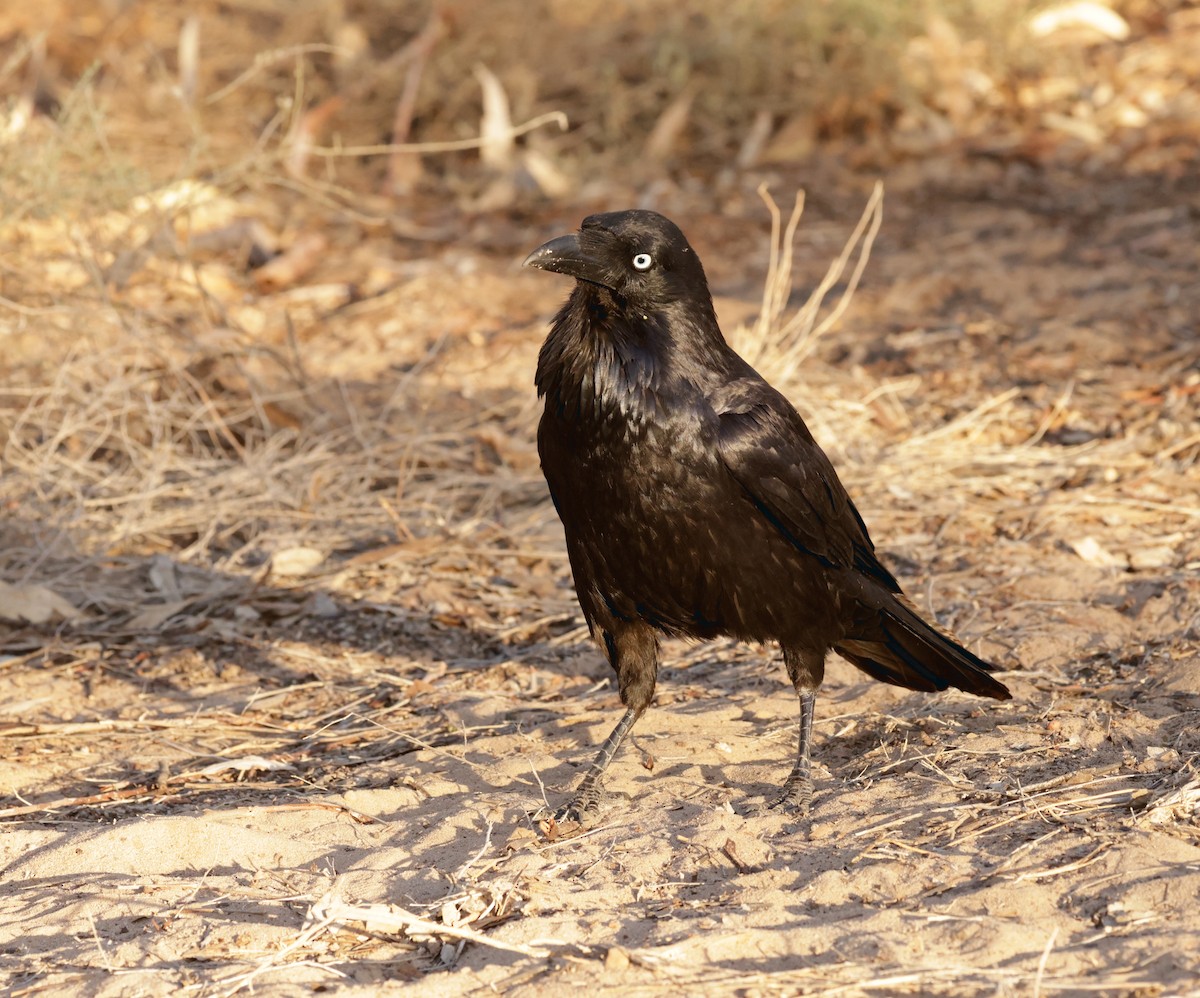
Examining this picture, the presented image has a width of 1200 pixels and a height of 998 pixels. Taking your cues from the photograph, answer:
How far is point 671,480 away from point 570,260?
564mm

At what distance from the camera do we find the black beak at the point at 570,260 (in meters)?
3.36

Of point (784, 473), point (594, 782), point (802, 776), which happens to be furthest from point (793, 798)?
point (784, 473)

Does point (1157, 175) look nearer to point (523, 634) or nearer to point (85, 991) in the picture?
point (523, 634)

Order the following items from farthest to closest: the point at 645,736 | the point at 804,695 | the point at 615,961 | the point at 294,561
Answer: the point at 294,561 → the point at 645,736 → the point at 804,695 → the point at 615,961

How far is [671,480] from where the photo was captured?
11.0 feet

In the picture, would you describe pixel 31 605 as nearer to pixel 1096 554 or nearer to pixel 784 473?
pixel 784 473

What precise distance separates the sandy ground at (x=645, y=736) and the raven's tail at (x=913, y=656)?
0.13 m

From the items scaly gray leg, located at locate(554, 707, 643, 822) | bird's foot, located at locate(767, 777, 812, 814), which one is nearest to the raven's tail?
bird's foot, located at locate(767, 777, 812, 814)

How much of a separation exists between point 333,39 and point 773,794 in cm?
774

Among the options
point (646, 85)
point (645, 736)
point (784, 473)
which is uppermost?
point (646, 85)

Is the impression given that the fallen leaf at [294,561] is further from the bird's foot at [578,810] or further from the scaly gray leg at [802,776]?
the scaly gray leg at [802,776]

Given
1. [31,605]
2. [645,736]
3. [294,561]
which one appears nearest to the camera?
[645,736]

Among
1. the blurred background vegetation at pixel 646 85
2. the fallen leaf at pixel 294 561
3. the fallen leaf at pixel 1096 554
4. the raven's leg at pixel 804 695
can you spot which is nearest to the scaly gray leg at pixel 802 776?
the raven's leg at pixel 804 695

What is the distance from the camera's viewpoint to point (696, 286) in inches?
140
